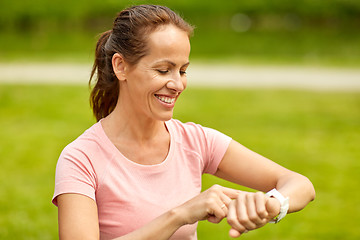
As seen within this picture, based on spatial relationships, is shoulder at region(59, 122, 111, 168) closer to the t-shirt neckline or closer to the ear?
the t-shirt neckline

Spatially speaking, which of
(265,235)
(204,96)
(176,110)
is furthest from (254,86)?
(265,235)

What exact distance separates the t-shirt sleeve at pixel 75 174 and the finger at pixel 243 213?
0.53 metres

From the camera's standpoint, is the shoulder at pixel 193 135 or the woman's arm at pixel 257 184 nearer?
the woman's arm at pixel 257 184

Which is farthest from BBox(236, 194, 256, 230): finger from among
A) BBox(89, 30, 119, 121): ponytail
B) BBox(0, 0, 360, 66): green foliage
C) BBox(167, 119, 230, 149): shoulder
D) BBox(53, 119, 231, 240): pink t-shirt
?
BBox(0, 0, 360, 66): green foliage

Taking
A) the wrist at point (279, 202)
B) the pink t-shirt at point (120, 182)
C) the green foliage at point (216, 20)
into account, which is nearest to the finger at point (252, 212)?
the wrist at point (279, 202)

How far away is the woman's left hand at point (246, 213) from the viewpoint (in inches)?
77.7

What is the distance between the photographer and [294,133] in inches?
320

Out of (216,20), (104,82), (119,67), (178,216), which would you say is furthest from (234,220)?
(216,20)

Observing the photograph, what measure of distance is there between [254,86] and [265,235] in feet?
20.0

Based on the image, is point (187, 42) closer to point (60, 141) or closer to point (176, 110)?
point (60, 141)

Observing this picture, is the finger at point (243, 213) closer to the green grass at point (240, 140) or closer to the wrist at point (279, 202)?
the wrist at point (279, 202)

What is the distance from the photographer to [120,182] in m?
2.29

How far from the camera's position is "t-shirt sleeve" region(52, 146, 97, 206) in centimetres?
220

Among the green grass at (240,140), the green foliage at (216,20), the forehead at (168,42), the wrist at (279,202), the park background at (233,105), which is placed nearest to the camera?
the wrist at (279,202)
